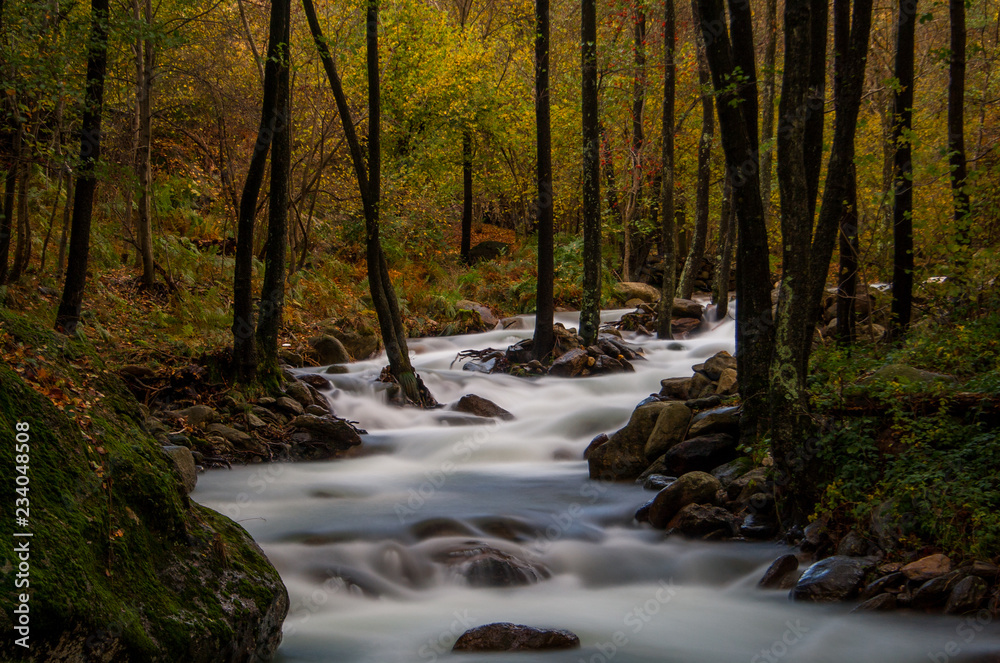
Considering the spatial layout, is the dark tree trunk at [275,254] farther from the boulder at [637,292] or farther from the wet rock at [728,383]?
the boulder at [637,292]

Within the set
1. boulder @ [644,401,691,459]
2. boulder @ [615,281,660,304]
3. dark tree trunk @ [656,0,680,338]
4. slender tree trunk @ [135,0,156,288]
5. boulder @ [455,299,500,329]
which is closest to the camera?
boulder @ [644,401,691,459]

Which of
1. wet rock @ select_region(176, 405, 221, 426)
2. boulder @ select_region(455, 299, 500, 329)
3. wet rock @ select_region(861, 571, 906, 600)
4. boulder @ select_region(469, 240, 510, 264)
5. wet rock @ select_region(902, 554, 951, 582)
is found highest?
boulder @ select_region(469, 240, 510, 264)

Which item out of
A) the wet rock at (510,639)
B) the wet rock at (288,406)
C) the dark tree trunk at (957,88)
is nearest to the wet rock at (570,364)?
the wet rock at (288,406)

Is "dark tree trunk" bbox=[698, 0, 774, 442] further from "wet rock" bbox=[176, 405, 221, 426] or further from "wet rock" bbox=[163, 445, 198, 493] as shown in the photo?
"wet rock" bbox=[176, 405, 221, 426]

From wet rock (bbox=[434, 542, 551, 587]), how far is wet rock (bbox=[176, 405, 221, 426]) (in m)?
5.08

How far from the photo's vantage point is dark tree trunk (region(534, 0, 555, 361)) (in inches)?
584

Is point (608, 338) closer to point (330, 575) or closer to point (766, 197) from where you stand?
point (766, 197)

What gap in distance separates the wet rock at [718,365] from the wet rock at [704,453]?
2.98 meters

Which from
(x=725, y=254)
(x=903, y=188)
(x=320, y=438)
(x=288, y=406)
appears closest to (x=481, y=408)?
(x=320, y=438)

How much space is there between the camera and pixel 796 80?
7055mm

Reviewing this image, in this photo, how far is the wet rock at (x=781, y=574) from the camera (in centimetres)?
657

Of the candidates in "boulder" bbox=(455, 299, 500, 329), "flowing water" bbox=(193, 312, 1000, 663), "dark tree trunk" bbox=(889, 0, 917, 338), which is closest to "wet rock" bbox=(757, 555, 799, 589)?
"flowing water" bbox=(193, 312, 1000, 663)

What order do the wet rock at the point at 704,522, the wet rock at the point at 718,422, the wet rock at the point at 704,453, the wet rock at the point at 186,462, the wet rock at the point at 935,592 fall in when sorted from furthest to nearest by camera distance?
1. the wet rock at the point at 718,422
2. the wet rock at the point at 704,453
3. the wet rock at the point at 186,462
4. the wet rock at the point at 704,522
5. the wet rock at the point at 935,592

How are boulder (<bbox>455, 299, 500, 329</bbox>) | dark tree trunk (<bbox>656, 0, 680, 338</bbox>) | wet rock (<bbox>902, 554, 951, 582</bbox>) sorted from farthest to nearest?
boulder (<bbox>455, 299, 500, 329</bbox>), dark tree trunk (<bbox>656, 0, 680, 338</bbox>), wet rock (<bbox>902, 554, 951, 582</bbox>)
